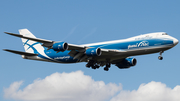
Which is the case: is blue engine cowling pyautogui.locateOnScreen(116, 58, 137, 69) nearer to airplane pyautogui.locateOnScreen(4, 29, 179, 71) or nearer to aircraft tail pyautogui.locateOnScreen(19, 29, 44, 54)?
airplane pyautogui.locateOnScreen(4, 29, 179, 71)

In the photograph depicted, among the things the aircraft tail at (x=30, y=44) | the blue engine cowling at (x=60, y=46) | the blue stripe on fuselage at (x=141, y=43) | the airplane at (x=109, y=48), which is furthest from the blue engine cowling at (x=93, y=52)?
the aircraft tail at (x=30, y=44)

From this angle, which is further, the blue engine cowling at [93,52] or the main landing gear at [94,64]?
the main landing gear at [94,64]

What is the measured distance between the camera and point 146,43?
1764 inches

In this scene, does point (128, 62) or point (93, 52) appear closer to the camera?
point (93, 52)

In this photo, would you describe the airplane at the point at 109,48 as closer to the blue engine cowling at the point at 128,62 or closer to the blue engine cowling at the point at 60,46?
the blue engine cowling at the point at 60,46

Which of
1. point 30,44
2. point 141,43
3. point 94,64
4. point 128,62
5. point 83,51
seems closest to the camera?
point 141,43

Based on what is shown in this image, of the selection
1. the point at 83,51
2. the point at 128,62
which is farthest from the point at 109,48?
the point at 128,62

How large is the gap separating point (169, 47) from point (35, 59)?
2558 cm

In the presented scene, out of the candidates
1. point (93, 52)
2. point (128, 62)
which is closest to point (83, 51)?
point (93, 52)

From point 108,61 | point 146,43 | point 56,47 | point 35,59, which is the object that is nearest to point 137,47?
point 146,43

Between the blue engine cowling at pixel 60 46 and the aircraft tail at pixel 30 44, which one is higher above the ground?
the aircraft tail at pixel 30 44

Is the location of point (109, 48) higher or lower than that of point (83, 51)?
higher

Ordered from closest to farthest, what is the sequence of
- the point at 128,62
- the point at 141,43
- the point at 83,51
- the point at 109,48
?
1. the point at 141,43
2. the point at 83,51
3. the point at 109,48
4. the point at 128,62

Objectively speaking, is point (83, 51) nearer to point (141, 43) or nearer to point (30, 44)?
point (141, 43)
